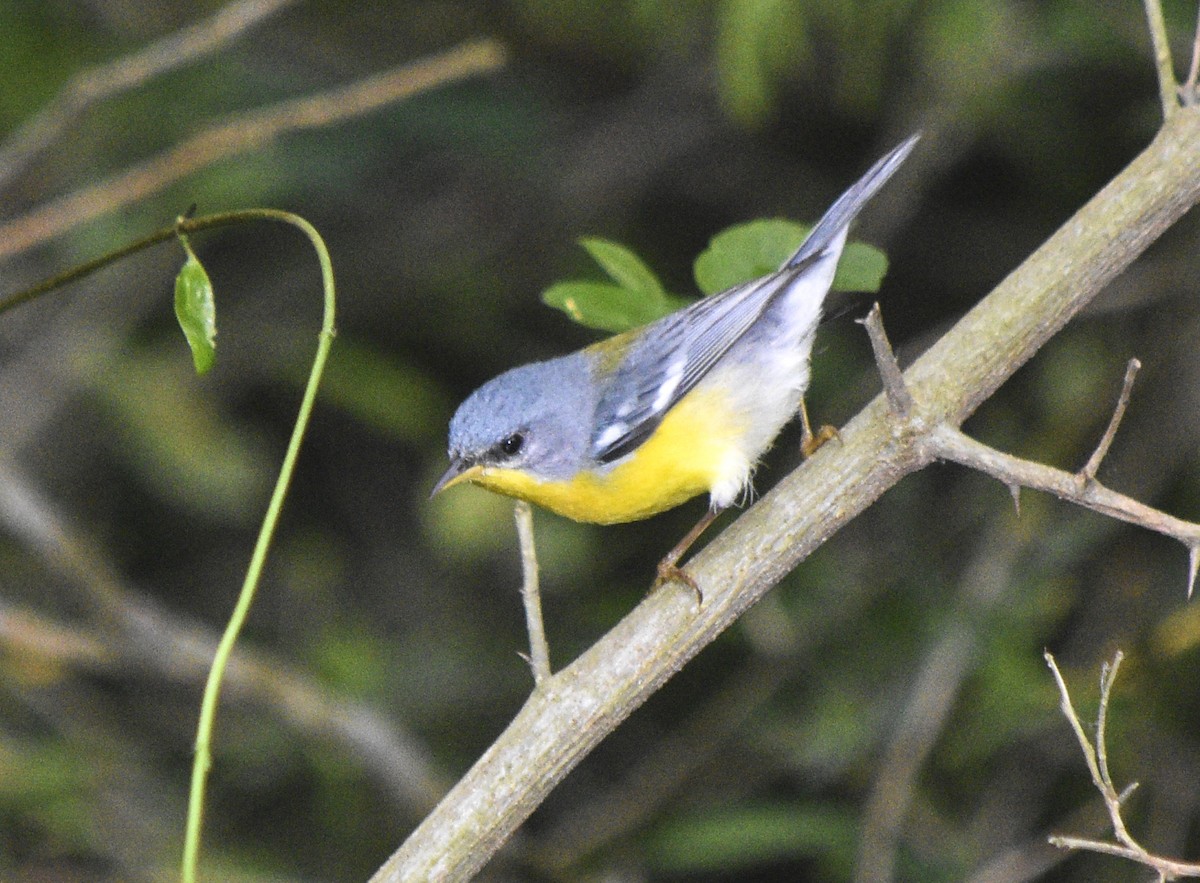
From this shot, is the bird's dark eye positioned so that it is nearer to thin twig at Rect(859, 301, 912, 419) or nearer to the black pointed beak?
the black pointed beak

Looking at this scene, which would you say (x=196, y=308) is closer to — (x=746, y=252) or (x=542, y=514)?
(x=746, y=252)

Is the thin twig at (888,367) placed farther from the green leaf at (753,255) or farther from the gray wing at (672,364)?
the gray wing at (672,364)

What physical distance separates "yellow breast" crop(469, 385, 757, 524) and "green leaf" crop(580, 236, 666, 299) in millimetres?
677

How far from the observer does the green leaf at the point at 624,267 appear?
2992 millimetres

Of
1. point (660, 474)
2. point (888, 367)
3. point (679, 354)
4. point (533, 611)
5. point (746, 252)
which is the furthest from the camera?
point (679, 354)

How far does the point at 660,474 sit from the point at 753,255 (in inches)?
27.8

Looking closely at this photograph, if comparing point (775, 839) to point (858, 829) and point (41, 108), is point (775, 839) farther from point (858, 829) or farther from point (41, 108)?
point (41, 108)

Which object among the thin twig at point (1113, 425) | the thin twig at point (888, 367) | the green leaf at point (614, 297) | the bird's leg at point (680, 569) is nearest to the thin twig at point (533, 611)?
the bird's leg at point (680, 569)

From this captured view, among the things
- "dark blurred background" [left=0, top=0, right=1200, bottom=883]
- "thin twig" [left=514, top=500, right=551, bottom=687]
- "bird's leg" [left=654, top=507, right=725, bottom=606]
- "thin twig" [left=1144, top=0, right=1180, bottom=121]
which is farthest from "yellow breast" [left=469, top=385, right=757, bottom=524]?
"thin twig" [left=1144, top=0, right=1180, bottom=121]

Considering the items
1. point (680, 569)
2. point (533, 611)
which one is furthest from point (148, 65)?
point (680, 569)

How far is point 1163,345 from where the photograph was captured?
5188 mm

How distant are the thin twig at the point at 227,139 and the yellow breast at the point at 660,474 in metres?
1.02

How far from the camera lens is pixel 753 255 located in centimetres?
314

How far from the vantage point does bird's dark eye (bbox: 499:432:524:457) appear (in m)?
3.67
